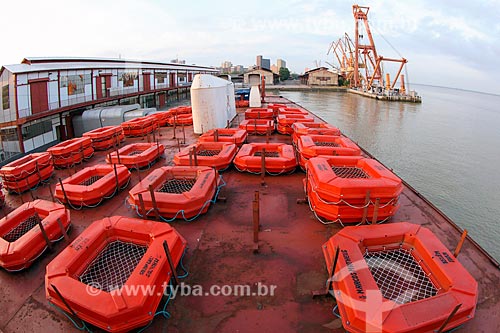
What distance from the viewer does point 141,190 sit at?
5691 mm

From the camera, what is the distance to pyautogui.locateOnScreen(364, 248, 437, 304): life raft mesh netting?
3510 millimetres

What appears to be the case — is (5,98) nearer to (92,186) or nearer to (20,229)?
(92,186)

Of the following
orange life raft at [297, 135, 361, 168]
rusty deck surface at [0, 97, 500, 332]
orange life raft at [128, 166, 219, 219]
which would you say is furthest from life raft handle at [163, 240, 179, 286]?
orange life raft at [297, 135, 361, 168]

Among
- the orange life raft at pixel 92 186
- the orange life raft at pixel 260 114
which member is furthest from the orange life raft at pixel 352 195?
the orange life raft at pixel 260 114

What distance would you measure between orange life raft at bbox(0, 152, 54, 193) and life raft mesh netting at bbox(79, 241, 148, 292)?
4.73m

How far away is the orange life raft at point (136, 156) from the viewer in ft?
27.6

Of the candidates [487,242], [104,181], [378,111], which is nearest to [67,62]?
[104,181]

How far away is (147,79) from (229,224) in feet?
100

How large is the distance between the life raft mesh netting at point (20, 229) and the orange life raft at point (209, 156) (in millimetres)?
3473

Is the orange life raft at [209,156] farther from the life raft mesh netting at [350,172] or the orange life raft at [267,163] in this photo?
the life raft mesh netting at [350,172]

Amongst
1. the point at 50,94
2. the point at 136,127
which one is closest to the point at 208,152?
the point at 136,127

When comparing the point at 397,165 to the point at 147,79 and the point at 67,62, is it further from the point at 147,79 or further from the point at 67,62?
the point at 147,79

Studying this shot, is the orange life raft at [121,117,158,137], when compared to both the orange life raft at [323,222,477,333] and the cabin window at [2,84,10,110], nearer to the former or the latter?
the cabin window at [2,84,10,110]

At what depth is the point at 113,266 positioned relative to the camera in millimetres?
4051
